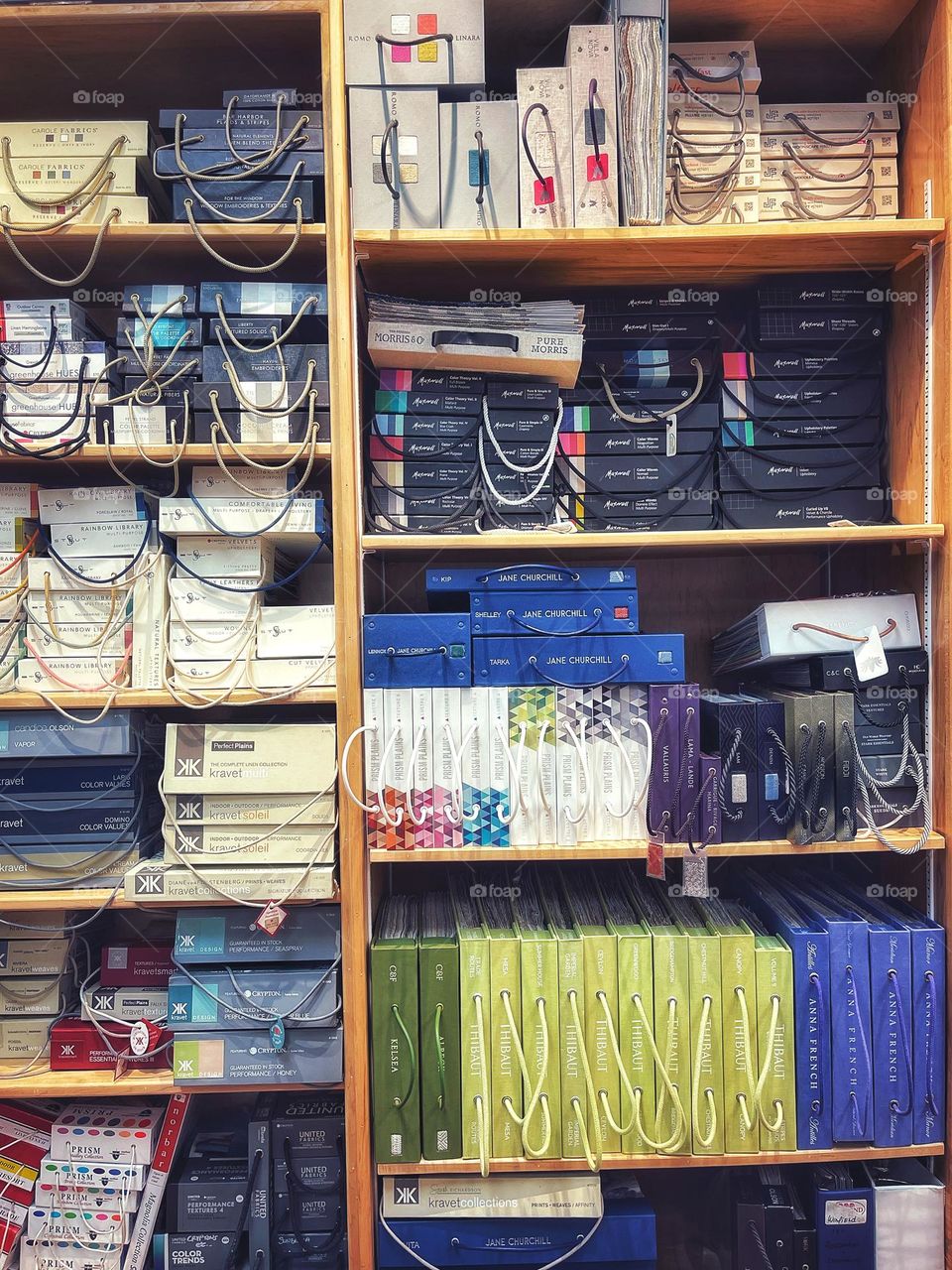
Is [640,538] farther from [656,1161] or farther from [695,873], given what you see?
[656,1161]

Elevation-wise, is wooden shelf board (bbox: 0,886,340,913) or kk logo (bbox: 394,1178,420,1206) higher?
wooden shelf board (bbox: 0,886,340,913)

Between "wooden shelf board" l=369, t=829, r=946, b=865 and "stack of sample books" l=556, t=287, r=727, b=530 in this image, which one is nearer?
"wooden shelf board" l=369, t=829, r=946, b=865

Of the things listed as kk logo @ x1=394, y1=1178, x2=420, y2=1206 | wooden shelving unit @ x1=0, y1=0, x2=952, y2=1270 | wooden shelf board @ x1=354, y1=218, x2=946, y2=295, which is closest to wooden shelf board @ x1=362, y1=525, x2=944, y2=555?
wooden shelving unit @ x1=0, y1=0, x2=952, y2=1270

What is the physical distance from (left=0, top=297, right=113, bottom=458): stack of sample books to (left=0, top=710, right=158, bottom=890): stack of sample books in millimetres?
513

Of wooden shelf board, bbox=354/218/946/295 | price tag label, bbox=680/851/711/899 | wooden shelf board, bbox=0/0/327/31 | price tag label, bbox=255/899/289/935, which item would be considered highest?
wooden shelf board, bbox=0/0/327/31

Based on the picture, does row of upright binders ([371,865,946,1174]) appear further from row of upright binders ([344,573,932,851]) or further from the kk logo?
row of upright binders ([344,573,932,851])

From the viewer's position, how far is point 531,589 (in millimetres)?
1555

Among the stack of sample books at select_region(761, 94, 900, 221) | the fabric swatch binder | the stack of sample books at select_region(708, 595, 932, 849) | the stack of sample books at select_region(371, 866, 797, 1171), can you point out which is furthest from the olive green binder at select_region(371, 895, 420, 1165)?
the stack of sample books at select_region(761, 94, 900, 221)

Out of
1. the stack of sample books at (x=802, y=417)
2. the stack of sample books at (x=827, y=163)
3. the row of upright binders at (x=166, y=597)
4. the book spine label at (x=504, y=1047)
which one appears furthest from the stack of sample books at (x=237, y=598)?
the stack of sample books at (x=827, y=163)

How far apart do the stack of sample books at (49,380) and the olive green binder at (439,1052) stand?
3.69ft

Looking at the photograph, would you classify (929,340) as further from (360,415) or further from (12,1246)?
(12,1246)

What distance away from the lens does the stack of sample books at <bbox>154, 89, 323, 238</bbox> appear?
1.52 m

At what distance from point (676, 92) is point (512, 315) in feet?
1.69

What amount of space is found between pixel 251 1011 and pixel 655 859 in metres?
0.77
